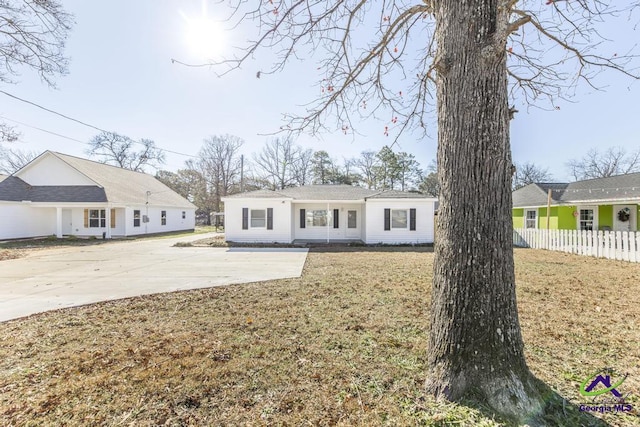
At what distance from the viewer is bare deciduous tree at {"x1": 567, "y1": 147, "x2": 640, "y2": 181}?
115ft

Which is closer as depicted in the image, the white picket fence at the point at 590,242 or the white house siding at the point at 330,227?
the white picket fence at the point at 590,242

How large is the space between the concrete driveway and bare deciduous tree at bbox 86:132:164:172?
1228 inches

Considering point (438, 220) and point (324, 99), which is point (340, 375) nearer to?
point (438, 220)

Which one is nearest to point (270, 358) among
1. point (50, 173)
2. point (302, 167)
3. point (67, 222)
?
point (67, 222)

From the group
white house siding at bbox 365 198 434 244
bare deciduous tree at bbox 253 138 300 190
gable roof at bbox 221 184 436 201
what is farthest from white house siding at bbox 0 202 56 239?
white house siding at bbox 365 198 434 244

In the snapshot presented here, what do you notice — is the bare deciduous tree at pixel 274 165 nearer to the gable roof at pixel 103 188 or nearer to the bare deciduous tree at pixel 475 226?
the gable roof at pixel 103 188

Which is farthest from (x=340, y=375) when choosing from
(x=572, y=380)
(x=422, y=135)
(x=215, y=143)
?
(x=215, y=143)

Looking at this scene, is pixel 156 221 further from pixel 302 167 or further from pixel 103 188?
pixel 302 167

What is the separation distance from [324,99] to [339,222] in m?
13.4

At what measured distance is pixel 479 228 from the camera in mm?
2012

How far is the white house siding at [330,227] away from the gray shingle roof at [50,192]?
12817 mm

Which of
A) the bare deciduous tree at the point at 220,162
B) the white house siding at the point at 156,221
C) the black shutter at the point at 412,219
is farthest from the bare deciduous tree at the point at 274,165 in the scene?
the black shutter at the point at 412,219

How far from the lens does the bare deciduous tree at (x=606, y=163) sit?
35191mm

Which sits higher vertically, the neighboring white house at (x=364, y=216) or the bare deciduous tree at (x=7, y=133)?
the bare deciduous tree at (x=7, y=133)
